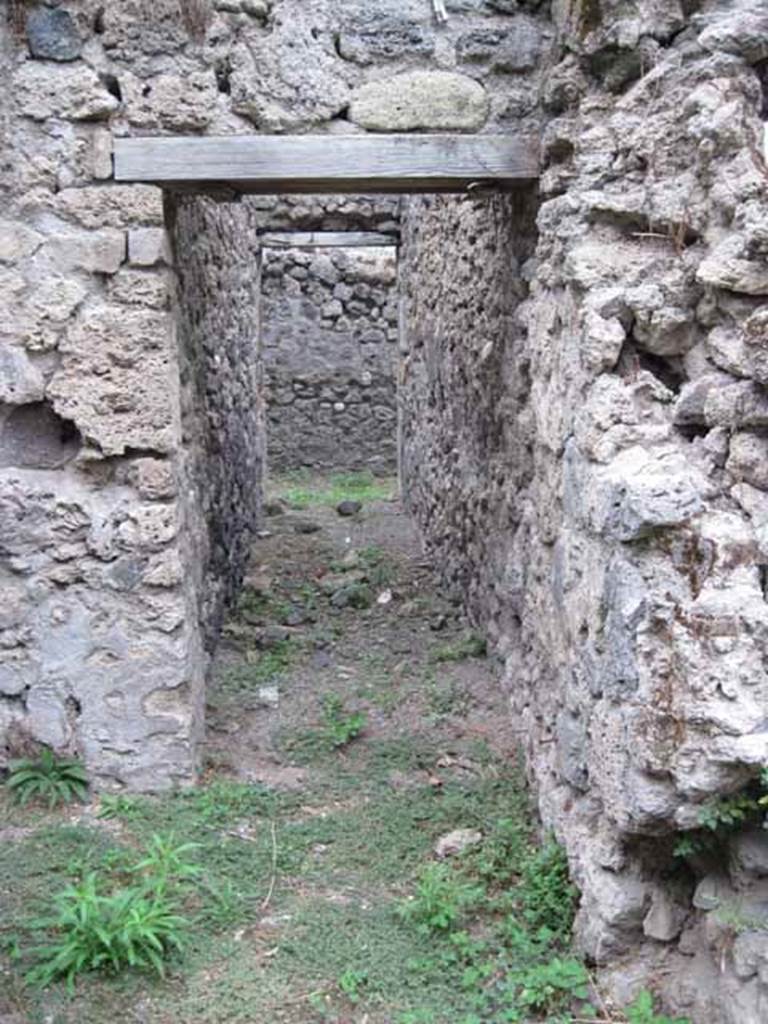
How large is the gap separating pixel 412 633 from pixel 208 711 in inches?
56.1

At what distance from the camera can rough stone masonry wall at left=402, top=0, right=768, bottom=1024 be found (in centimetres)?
246

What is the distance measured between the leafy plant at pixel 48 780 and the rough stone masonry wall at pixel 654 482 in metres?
1.72

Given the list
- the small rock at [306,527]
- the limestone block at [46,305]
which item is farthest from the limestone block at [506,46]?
the small rock at [306,527]

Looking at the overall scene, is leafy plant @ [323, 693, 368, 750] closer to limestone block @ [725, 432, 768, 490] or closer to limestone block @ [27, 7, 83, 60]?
limestone block @ [725, 432, 768, 490]

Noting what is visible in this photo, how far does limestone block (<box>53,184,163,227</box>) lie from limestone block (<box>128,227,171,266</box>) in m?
0.03

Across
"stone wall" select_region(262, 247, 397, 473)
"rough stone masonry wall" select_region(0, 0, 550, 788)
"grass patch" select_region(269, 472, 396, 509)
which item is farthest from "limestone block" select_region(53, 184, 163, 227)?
"stone wall" select_region(262, 247, 397, 473)

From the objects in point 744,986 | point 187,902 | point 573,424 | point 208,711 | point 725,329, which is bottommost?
point 208,711

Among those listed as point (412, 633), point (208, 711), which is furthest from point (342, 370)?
point (208, 711)

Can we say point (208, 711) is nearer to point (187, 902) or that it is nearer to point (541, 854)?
point (187, 902)

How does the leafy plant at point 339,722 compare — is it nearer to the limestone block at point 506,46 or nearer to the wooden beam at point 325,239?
the limestone block at point 506,46

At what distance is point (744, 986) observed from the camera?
7.83ft

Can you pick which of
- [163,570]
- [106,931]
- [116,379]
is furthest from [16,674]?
[106,931]

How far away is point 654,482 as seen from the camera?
2.64 m

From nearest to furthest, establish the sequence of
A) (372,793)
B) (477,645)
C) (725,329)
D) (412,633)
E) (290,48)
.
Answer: (725,329) < (290,48) < (372,793) < (477,645) < (412,633)
